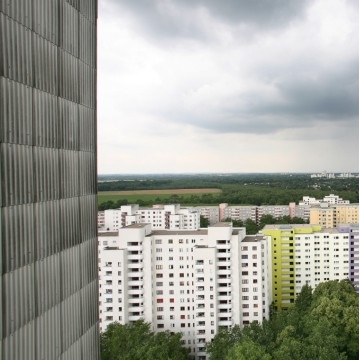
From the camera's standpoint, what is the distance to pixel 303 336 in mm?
7098

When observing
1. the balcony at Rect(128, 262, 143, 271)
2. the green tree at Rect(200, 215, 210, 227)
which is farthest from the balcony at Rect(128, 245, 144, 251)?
the green tree at Rect(200, 215, 210, 227)

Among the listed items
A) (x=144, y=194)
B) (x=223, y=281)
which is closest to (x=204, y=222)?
(x=144, y=194)

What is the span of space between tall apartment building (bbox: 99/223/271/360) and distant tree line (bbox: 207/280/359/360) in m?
0.78

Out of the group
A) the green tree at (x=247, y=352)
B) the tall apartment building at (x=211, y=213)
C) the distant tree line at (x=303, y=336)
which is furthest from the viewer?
the tall apartment building at (x=211, y=213)

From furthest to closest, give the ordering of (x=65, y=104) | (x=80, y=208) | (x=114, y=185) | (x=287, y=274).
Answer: (x=114, y=185)
(x=287, y=274)
(x=80, y=208)
(x=65, y=104)

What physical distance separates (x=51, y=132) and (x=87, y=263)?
Answer: 0.95m

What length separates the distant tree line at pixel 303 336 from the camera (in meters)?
6.11

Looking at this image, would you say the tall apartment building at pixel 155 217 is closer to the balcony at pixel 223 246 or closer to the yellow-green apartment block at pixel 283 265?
the yellow-green apartment block at pixel 283 265

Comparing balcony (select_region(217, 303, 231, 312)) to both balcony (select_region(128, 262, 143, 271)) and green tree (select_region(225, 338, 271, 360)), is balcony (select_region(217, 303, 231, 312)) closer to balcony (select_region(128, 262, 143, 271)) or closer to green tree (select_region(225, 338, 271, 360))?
balcony (select_region(128, 262, 143, 271))

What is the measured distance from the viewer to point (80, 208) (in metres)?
2.97

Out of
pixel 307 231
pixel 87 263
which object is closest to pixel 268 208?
pixel 307 231

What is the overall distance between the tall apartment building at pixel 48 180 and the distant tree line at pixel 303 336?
349cm

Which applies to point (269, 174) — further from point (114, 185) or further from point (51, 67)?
point (51, 67)

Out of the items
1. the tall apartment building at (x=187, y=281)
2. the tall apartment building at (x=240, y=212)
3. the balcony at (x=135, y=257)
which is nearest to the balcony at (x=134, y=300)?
the tall apartment building at (x=187, y=281)
